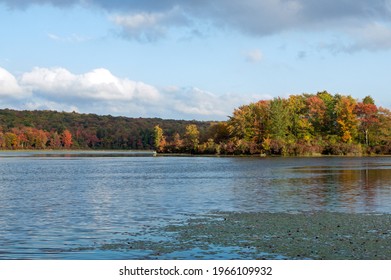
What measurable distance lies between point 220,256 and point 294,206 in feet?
43.6

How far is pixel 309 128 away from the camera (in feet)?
428

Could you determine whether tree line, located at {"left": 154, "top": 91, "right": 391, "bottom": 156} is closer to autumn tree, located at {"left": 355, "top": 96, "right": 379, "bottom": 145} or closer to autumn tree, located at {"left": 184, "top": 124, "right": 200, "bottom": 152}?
autumn tree, located at {"left": 355, "top": 96, "right": 379, "bottom": 145}

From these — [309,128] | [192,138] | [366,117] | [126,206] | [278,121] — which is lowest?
[126,206]

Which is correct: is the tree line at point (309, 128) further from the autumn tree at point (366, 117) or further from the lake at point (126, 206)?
the lake at point (126, 206)

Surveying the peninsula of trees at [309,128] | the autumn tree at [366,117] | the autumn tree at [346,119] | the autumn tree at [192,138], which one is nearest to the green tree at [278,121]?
the peninsula of trees at [309,128]

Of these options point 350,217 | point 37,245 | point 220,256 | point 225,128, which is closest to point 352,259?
point 220,256

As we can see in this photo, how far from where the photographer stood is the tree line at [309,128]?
126 m

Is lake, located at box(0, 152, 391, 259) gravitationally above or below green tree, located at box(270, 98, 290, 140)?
below

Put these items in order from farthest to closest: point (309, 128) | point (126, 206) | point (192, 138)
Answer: point (192, 138) < point (309, 128) < point (126, 206)

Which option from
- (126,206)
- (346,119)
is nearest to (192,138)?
(346,119)

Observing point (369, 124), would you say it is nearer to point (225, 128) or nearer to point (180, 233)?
point (225, 128)

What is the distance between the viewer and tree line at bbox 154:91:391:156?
12600 centimetres

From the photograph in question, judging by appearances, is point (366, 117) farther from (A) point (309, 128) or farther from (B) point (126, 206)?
(B) point (126, 206)

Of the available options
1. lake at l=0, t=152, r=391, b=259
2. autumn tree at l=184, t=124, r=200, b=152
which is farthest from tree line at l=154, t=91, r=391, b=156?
lake at l=0, t=152, r=391, b=259
